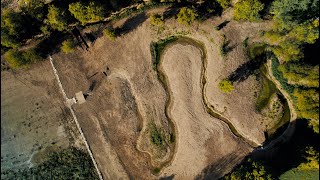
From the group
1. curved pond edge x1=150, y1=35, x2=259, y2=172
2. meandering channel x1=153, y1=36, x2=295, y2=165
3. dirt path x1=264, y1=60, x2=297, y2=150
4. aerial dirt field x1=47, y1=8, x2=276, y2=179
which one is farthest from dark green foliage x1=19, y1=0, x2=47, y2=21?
dirt path x1=264, y1=60, x2=297, y2=150

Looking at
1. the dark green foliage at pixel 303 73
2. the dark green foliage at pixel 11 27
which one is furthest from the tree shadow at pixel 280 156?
the dark green foliage at pixel 11 27

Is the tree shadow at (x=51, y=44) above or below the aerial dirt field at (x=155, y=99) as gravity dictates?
above

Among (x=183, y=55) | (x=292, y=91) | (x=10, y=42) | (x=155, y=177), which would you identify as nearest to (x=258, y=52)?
(x=292, y=91)

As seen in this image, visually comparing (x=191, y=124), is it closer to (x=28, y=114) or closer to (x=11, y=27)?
(x=28, y=114)

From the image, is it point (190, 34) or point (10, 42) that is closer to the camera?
point (10, 42)

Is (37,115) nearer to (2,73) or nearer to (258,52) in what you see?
(2,73)

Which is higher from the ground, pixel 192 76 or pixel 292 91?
pixel 192 76

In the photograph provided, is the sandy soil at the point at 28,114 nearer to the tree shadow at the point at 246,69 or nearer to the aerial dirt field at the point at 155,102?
the aerial dirt field at the point at 155,102

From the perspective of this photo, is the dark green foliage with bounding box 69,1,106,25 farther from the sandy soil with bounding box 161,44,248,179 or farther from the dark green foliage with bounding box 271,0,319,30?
the dark green foliage with bounding box 271,0,319,30
